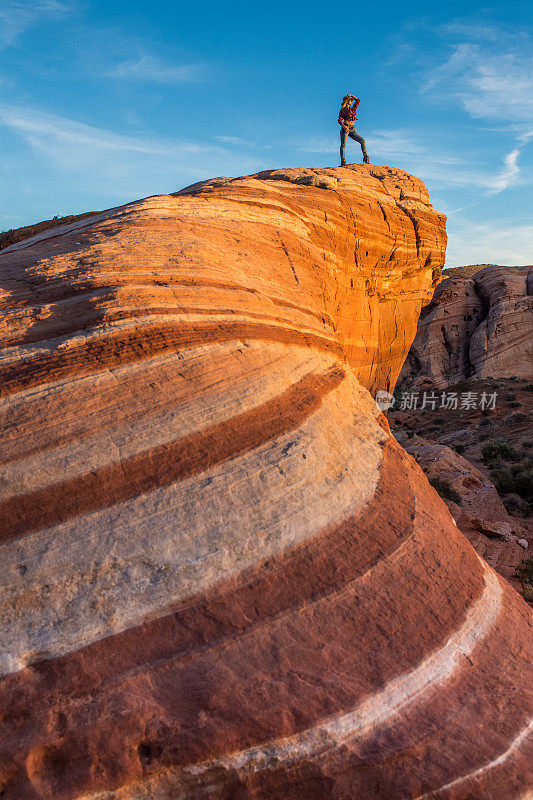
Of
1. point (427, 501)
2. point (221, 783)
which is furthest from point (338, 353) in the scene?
point (221, 783)

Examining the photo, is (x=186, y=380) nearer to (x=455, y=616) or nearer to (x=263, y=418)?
(x=263, y=418)

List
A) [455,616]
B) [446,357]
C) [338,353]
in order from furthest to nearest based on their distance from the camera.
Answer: [446,357], [338,353], [455,616]

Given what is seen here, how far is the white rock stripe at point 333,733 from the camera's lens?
280cm

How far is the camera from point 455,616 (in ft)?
12.4

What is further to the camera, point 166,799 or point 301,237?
point 301,237

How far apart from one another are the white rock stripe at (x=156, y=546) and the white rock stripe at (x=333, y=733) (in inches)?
33.9

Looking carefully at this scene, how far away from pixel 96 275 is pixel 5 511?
2.36 m

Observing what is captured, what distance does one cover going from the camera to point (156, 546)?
11.1 feet

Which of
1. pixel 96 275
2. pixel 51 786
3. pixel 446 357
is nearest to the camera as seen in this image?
pixel 51 786

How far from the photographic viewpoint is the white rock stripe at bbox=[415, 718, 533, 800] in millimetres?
2914

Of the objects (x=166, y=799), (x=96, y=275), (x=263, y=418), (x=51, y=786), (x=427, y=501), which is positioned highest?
(x=96, y=275)

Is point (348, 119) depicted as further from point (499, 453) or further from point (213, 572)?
point (213, 572)

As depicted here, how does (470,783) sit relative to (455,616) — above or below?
below

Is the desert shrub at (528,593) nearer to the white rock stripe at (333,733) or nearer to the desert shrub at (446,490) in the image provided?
the desert shrub at (446,490)
